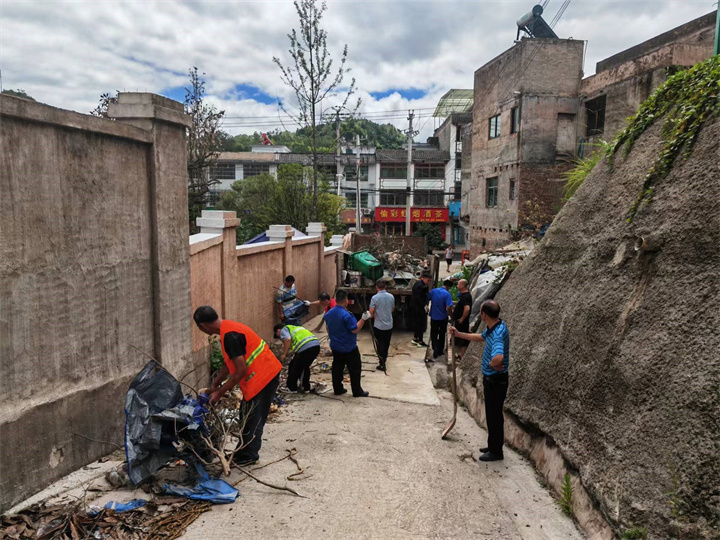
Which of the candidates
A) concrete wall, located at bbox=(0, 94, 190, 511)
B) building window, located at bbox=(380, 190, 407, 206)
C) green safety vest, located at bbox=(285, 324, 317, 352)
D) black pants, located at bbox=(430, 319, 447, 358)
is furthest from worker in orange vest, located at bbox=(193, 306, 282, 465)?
building window, located at bbox=(380, 190, 407, 206)

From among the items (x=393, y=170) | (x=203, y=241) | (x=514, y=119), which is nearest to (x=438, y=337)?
(x=203, y=241)

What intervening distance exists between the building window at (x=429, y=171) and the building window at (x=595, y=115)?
26502 millimetres

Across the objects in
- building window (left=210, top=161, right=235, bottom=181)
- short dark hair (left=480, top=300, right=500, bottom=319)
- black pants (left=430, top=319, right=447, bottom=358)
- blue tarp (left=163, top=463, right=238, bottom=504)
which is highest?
building window (left=210, top=161, right=235, bottom=181)

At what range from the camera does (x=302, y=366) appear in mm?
7215

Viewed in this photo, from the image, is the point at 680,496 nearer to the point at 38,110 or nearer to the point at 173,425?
the point at 173,425

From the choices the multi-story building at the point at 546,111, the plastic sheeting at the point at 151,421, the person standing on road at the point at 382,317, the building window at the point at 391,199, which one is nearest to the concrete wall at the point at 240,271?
the person standing on road at the point at 382,317

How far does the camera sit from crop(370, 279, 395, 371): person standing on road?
28.8ft

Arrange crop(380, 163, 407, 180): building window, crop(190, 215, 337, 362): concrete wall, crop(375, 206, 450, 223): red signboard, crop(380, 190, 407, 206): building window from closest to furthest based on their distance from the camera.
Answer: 1. crop(190, 215, 337, 362): concrete wall
2. crop(375, 206, 450, 223): red signboard
3. crop(380, 190, 407, 206): building window
4. crop(380, 163, 407, 180): building window

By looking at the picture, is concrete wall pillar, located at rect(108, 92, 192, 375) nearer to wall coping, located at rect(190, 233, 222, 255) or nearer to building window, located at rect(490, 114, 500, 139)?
wall coping, located at rect(190, 233, 222, 255)

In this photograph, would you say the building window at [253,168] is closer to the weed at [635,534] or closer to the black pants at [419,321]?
the black pants at [419,321]

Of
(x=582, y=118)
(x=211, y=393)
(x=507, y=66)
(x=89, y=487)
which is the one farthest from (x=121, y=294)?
(x=507, y=66)

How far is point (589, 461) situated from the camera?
3.68 m

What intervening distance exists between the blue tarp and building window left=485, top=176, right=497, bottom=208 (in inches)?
796

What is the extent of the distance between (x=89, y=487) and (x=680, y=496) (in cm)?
397
